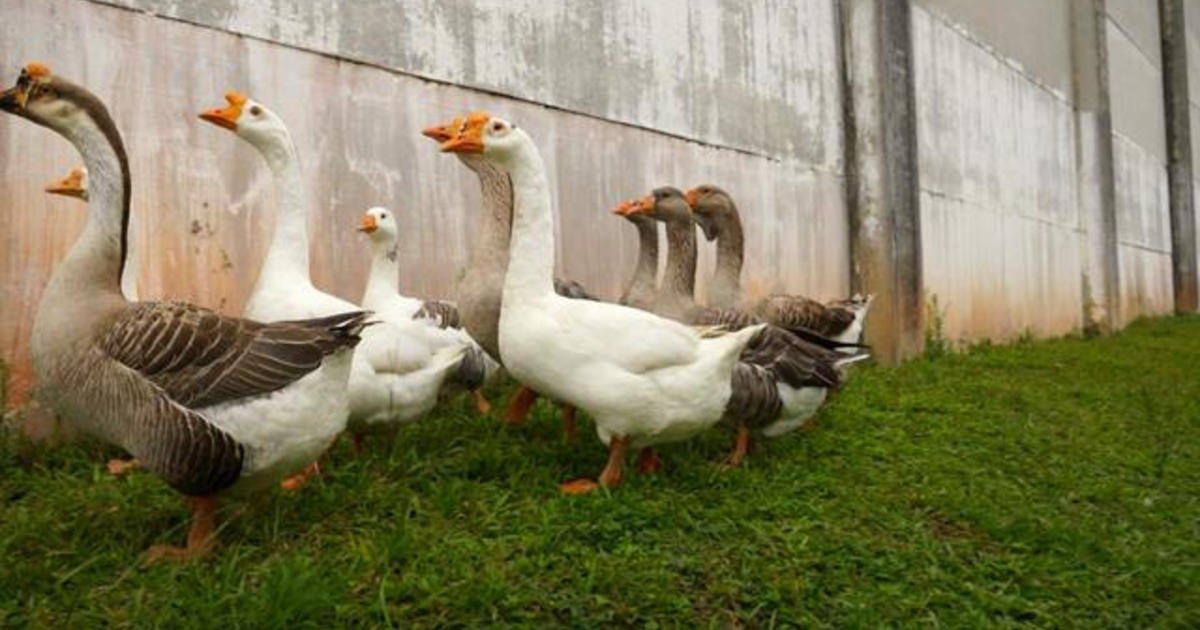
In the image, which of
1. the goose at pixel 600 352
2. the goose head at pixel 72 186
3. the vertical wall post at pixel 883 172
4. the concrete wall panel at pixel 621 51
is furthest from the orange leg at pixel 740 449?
the vertical wall post at pixel 883 172

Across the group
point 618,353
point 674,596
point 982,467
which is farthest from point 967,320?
point 674,596

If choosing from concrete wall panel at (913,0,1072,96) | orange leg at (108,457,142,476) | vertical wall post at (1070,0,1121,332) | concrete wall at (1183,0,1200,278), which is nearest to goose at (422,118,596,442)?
orange leg at (108,457,142,476)

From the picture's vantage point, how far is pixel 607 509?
3279mm

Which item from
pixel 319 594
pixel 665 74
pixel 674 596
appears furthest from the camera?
pixel 665 74

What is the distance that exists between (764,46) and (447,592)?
6.28 meters

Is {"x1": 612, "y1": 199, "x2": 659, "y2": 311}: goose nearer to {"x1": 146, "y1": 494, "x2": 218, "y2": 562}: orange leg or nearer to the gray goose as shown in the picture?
the gray goose

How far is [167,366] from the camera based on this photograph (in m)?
2.76

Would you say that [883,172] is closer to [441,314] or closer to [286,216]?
[441,314]

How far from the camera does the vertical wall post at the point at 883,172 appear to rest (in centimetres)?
826

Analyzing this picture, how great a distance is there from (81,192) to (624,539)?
2726mm

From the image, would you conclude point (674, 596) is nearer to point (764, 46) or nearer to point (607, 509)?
point (607, 509)

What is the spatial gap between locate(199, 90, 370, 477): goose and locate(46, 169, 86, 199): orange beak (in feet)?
2.05

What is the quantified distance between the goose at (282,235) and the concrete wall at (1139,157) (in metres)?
14.3

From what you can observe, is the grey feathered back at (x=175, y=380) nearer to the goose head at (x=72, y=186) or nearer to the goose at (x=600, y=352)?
the goose at (x=600, y=352)
